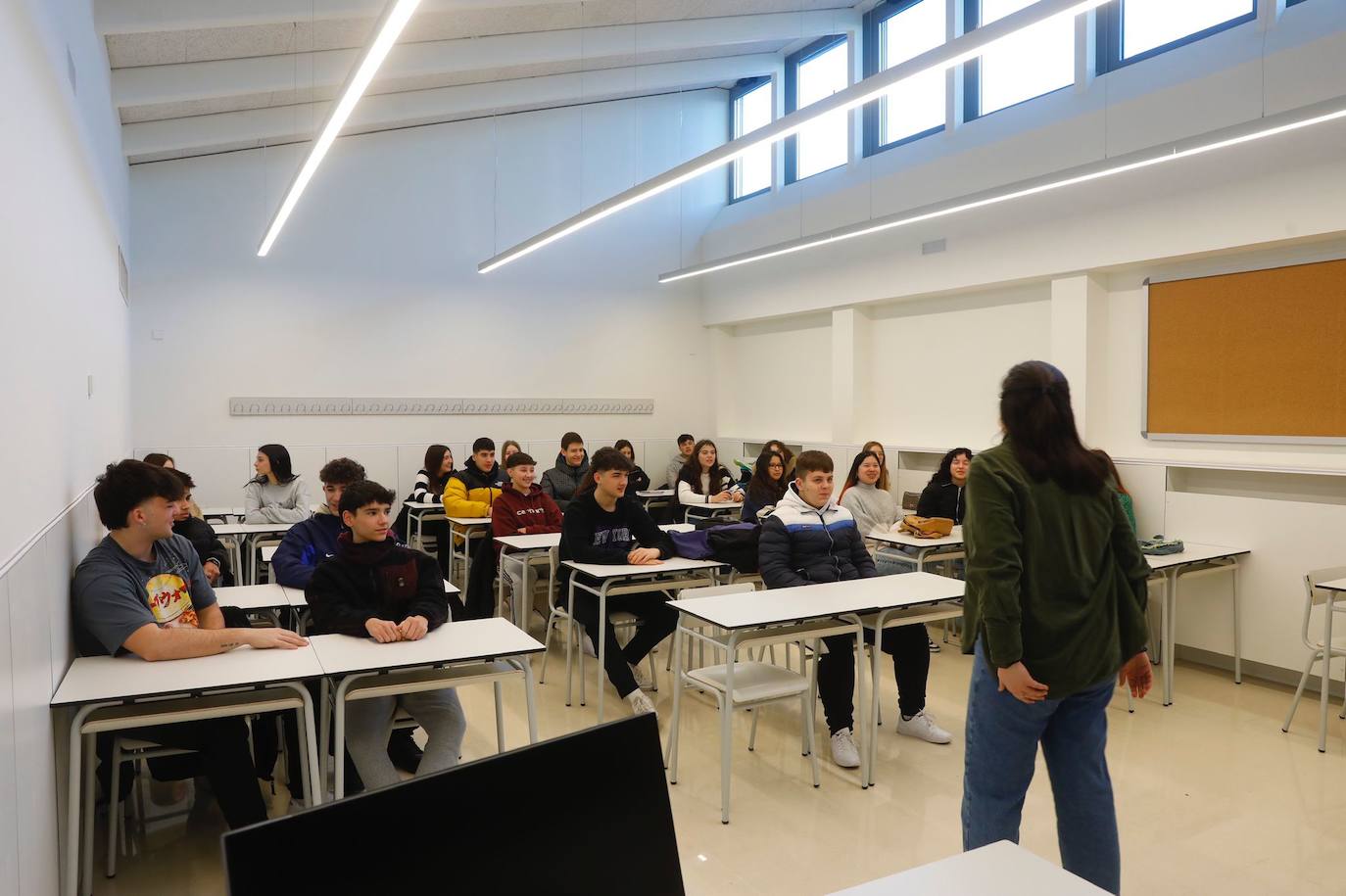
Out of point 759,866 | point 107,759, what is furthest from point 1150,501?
point 107,759

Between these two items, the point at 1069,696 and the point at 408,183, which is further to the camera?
the point at 408,183

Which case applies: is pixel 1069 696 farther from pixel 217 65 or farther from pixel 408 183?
pixel 408 183

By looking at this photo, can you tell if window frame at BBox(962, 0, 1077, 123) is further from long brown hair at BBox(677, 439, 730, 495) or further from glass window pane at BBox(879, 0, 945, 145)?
long brown hair at BBox(677, 439, 730, 495)

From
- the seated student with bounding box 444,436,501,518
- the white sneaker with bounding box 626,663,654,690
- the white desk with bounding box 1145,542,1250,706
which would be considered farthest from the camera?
the seated student with bounding box 444,436,501,518

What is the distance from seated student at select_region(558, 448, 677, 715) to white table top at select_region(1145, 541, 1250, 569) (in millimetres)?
2548

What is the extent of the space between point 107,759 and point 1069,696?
2.99 m

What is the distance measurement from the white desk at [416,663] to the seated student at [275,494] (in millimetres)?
3262

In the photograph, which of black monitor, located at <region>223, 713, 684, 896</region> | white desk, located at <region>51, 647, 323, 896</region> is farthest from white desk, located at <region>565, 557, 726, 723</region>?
black monitor, located at <region>223, 713, 684, 896</region>

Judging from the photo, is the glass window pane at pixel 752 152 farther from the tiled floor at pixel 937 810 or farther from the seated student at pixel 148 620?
the seated student at pixel 148 620

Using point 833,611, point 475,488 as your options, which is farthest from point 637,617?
point 475,488

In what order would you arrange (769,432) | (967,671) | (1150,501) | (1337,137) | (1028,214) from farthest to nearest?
(769,432) < (1028,214) < (1150,501) < (967,671) < (1337,137)

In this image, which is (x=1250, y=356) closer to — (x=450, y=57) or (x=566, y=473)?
(x=566, y=473)

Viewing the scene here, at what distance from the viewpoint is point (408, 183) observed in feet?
30.1

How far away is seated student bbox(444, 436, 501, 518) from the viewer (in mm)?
6871
